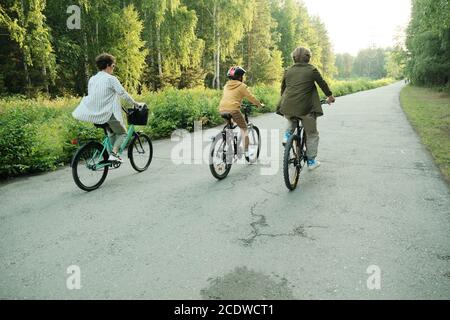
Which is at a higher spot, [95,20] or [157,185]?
[95,20]

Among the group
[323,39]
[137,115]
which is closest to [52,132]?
[137,115]

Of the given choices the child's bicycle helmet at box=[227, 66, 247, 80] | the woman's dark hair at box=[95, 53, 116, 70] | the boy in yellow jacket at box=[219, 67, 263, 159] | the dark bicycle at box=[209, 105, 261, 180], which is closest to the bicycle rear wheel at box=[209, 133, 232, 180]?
the dark bicycle at box=[209, 105, 261, 180]

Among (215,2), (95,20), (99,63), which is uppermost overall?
(215,2)

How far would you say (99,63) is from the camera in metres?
5.62

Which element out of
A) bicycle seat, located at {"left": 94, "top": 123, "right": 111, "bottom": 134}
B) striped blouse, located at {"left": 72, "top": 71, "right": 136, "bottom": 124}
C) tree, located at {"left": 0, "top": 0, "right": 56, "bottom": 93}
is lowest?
bicycle seat, located at {"left": 94, "top": 123, "right": 111, "bottom": 134}

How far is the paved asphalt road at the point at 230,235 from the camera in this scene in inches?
118

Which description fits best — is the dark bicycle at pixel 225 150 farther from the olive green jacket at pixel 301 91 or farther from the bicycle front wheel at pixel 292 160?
the bicycle front wheel at pixel 292 160

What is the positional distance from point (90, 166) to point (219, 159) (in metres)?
2.14

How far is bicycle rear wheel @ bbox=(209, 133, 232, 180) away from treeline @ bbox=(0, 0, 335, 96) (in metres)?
13.2

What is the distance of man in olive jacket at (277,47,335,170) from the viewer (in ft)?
18.8

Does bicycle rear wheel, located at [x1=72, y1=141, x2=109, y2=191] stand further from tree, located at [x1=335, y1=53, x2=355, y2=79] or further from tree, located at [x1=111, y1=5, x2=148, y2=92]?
tree, located at [x1=335, y1=53, x2=355, y2=79]

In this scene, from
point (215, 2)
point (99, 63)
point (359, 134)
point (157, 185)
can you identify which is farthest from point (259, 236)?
point (215, 2)
